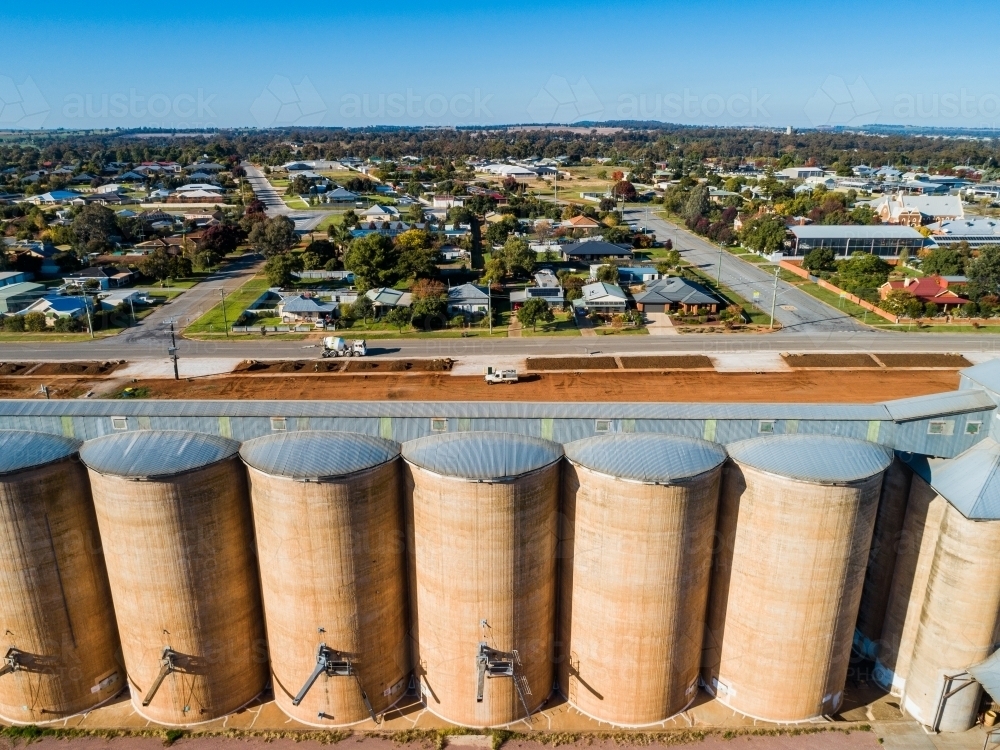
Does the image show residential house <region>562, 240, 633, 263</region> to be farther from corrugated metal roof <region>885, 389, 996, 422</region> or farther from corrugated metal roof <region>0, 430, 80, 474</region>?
corrugated metal roof <region>0, 430, 80, 474</region>

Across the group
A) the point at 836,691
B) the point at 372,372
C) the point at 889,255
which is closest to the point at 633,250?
the point at 889,255

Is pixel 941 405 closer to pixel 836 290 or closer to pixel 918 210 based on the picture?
pixel 836 290

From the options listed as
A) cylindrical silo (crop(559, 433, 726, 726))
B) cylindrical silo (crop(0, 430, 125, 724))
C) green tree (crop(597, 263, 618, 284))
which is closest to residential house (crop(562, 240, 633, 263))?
green tree (crop(597, 263, 618, 284))

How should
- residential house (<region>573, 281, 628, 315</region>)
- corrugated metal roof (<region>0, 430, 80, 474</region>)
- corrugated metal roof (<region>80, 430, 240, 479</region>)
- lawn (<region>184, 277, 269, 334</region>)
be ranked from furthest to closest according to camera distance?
1. residential house (<region>573, 281, 628, 315</region>)
2. lawn (<region>184, 277, 269, 334</region>)
3. corrugated metal roof (<region>0, 430, 80, 474</region>)
4. corrugated metal roof (<region>80, 430, 240, 479</region>)

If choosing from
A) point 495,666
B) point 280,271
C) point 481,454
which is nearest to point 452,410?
point 481,454

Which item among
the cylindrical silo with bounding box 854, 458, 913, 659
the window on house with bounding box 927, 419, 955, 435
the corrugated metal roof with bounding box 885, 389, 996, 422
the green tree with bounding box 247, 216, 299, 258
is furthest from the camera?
the green tree with bounding box 247, 216, 299, 258
